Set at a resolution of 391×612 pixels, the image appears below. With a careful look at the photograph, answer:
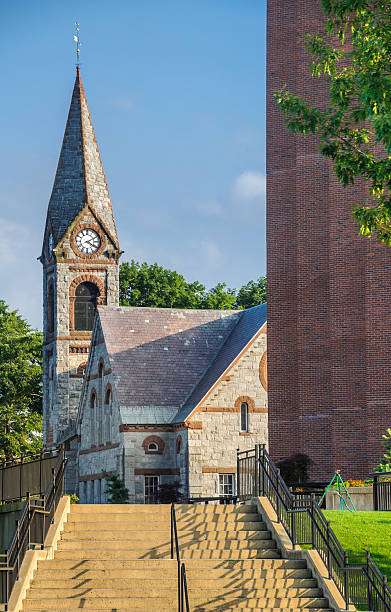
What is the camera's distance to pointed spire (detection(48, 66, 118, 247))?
70.4 m

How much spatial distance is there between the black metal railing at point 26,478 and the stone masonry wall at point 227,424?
16410 mm

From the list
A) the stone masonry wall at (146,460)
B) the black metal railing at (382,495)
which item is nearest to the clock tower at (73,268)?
the stone masonry wall at (146,460)

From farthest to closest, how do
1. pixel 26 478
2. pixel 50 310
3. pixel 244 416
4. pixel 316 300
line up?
1. pixel 50 310
2. pixel 244 416
3. pixel 316 300
4. pixel 26 478

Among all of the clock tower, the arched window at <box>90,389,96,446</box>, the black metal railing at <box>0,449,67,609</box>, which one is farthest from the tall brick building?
the clock tower

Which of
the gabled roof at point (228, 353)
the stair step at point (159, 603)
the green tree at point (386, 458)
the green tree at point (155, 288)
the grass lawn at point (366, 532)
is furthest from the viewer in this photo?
the green tree at point (155, 288)

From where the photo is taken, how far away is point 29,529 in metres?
18.4

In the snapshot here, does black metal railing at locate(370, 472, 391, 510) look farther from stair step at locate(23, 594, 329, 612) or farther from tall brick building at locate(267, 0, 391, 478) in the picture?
stair step at locate(23, 594, 329, 612)

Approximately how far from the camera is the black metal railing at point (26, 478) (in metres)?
28.6

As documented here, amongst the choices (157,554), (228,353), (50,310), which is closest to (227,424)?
(228,353)

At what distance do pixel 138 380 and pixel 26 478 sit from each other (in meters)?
22.9

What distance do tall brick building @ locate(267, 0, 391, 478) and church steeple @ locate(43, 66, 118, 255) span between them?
33.7 metres

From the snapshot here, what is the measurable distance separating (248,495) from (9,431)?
57272 millimetres

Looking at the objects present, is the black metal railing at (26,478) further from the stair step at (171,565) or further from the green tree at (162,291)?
the green tree at (162,291)

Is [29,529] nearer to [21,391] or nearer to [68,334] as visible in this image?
[68,334]
